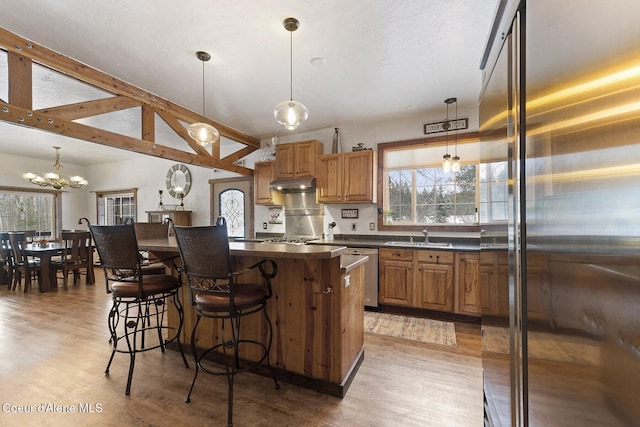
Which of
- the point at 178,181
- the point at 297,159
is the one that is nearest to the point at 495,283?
the point at 297,159

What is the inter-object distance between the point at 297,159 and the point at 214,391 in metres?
3.51

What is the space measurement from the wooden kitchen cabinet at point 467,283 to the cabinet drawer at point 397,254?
580 mm

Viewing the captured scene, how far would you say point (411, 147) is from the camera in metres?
4.31

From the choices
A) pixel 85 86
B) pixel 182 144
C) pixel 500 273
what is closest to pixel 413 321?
pixel 500 273

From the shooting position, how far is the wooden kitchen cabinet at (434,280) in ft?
11.5

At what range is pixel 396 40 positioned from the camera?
252 cm

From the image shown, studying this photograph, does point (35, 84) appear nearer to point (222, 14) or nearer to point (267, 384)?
point (222, 14)

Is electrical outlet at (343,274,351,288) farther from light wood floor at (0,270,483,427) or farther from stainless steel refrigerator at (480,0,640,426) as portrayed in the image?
stainless steel refrigerator at (480,0,640,426)

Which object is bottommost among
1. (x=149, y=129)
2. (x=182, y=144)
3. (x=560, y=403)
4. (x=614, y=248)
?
(x=560, y=403)

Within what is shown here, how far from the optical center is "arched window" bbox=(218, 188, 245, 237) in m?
5.91

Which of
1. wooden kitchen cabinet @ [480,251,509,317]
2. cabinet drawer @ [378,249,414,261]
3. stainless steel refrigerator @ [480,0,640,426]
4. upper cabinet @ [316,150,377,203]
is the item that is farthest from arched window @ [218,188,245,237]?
stainless steel refrigerator @ [480,0,640,426]

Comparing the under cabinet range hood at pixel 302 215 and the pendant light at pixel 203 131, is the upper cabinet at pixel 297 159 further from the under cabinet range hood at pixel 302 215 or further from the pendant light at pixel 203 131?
the pendant light at pixel 203 131

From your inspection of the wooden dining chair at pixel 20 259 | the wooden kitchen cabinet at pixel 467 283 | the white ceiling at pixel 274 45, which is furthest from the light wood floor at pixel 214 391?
the white ceiling at pixel 274 45

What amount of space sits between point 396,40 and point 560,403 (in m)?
2.80
